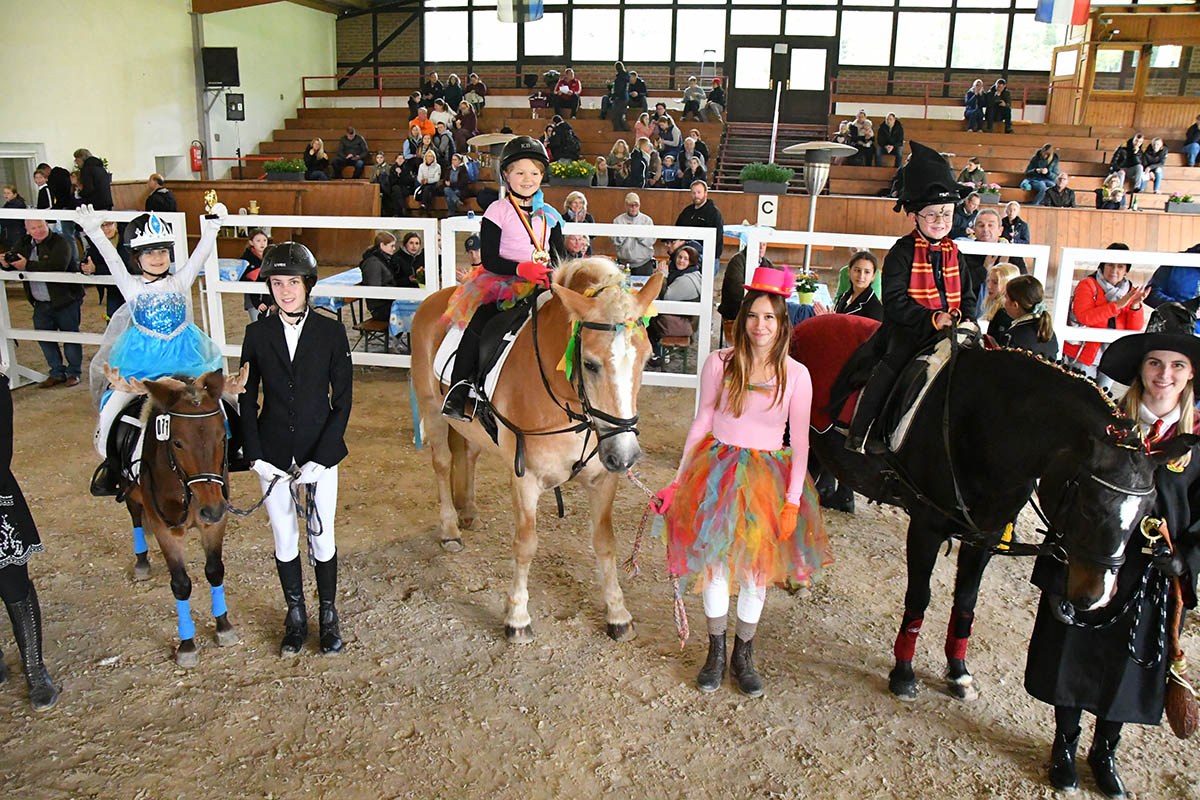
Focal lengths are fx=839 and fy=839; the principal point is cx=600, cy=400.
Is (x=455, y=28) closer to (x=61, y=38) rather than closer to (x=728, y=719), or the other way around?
(x=61, y=38)

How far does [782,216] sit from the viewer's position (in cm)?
1545

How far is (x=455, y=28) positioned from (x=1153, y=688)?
27667 mm

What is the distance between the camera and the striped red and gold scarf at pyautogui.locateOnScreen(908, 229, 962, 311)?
357cm

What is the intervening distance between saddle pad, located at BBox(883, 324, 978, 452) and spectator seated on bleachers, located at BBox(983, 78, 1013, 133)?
20.7 metres

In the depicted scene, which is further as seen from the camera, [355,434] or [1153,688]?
[355,434]

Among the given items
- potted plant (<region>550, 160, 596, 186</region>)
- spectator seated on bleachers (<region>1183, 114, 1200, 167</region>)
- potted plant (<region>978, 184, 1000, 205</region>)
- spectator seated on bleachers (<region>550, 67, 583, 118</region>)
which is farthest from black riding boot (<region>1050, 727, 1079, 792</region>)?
spectator seated on bleachers (<region>1183, 114, 1200, 167</region>)

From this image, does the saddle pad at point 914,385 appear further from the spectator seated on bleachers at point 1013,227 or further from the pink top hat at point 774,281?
the spectator seated on bleachers at point 1013,227

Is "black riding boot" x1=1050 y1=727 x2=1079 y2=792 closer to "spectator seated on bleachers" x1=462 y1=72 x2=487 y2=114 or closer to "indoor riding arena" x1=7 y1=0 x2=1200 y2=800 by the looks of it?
"indoor riding arena" x1=7 y1=0 x2=1200 y2=800

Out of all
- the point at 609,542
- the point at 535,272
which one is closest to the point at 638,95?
the point at 535,272

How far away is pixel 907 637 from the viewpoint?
11.5ft

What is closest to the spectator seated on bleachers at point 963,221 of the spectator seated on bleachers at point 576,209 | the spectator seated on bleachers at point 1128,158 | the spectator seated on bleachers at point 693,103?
the spectator seated on bleachers at point 576,209

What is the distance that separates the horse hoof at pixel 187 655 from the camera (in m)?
3.68

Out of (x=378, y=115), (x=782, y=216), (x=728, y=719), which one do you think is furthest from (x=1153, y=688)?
(x=378, y=115)

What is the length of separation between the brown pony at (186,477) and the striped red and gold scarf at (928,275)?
2943mm
